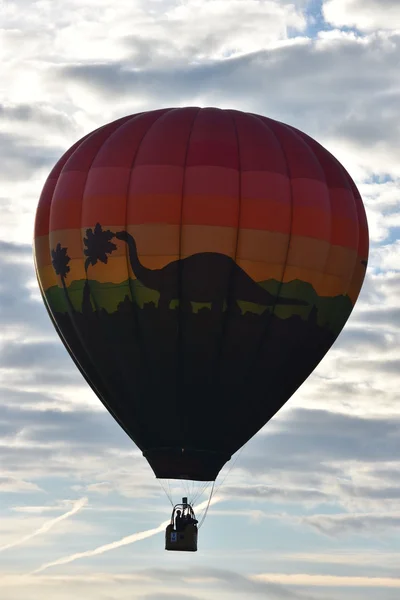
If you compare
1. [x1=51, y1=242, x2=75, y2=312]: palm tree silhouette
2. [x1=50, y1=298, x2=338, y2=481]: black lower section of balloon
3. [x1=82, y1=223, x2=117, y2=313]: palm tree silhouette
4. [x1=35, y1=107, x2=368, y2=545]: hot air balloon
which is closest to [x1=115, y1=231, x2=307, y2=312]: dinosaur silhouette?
[x1=35, y1=107, x2=368, y2=545]: hot air balloon

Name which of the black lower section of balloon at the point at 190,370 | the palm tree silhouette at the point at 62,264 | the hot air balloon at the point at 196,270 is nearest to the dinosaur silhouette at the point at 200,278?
the hot air balloon at the point at 196,270

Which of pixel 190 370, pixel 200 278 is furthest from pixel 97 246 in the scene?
pixel 190 370

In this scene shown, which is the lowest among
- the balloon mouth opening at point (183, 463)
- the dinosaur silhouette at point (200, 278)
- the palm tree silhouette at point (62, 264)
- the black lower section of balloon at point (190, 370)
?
the balloon mouth opening at point (183, 463)

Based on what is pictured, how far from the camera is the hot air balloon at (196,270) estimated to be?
58.8 m

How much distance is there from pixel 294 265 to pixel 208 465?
18.1ft

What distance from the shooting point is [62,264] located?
60.3 meters

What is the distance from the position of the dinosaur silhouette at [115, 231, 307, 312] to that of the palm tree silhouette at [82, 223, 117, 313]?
2.67ft

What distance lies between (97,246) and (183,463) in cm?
588

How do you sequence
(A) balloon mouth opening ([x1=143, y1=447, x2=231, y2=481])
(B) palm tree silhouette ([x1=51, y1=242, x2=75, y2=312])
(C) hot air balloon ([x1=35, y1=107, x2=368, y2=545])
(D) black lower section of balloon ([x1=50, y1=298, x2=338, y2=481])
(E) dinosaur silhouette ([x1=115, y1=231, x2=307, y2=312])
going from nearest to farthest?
(E) dinosaur silhouette ([x1=115, y1=231, x2=307, y2=312]) → (C) hot air balloon ([x1=35, y1=107, x2=368, y2=545]) → (D) black lower section of balloon ([x1=50, y1=298, x2=338, y2=481]) → (A) balloon mouth opening ([x1=143, y1=447, x2=231, y2=481]) → (B) palm tree silhouette ([x1=51, y1=242, x2=75, y2=312])

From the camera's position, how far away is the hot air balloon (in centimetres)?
5875

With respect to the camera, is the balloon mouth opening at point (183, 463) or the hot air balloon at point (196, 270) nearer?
the hot air balloon at point (196, 270)

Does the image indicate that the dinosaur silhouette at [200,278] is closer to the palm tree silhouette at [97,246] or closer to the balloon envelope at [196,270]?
the balloon envelope at [196,270]

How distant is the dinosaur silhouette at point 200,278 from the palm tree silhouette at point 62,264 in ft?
7.35

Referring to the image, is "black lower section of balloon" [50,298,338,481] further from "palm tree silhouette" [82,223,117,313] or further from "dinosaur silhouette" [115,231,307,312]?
"palm tree silhouette" [82,223,117,313]
